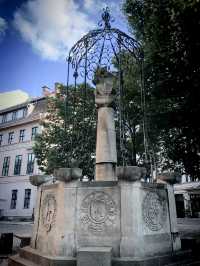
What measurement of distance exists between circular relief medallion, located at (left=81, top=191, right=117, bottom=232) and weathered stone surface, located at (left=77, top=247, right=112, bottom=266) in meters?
0.72

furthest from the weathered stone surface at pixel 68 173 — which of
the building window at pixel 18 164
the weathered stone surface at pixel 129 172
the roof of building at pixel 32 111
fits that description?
the building window at pixel 18 164

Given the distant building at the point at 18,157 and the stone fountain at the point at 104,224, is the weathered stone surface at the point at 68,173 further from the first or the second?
the distant building at the point at 18,157

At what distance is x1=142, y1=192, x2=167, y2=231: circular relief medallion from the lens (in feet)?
20.0

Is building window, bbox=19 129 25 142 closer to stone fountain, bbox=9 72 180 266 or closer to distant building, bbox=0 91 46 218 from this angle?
distant building, bbox=0 91 46 218

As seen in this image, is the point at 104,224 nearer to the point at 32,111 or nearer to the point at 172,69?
the point at 172,69

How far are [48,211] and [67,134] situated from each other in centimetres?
1408

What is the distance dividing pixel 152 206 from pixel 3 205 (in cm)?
3798

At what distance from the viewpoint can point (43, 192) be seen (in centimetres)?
714

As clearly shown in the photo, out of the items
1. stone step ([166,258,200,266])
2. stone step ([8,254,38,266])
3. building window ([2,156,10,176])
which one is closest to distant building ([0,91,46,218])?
building window ([2,156,10,176])

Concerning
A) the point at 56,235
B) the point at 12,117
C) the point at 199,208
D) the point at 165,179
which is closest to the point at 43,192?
the point at 56,235

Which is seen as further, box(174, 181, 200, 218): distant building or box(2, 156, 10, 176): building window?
box(2, 156, 10, 176): building window

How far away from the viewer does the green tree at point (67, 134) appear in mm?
19438

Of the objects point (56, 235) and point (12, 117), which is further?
point (12, 117)

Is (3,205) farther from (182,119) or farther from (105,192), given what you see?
(105,192)
